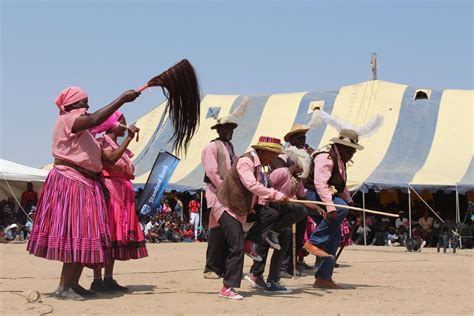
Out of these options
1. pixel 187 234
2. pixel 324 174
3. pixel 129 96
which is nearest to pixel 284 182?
pixel 324 174

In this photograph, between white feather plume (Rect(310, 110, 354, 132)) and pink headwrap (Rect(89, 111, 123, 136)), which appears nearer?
pink headwrap (Rect(89, 111, 123, 136))

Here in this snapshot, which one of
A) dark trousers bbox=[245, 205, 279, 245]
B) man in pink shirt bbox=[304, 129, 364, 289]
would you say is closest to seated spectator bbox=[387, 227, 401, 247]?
man in pink shirt bbox=[304, 129, 364, 289]

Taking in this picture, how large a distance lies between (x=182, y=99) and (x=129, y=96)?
56cm

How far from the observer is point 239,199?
22.1ft

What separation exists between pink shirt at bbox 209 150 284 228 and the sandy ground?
0.68m

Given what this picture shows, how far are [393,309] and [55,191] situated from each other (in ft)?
8.81

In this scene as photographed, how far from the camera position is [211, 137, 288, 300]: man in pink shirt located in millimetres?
6574

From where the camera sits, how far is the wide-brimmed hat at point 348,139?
7.64 meters

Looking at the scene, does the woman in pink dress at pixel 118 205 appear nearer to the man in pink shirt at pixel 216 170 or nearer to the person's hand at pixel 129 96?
the person's hand at pixel 129 96

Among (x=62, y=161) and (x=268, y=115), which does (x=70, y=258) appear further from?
(x=268, y=115)

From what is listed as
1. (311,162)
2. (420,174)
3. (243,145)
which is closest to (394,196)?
(420,174)

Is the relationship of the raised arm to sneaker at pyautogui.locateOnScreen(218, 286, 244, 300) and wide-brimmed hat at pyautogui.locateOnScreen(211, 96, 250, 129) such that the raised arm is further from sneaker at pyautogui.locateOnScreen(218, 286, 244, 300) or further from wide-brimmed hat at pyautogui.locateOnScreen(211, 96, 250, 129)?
wide-brimmed hat at pyautogui.locateOnScreen(211, 96, 250, 129)

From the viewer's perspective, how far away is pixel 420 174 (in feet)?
63.4

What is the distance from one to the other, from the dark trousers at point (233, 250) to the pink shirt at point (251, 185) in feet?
0.19
